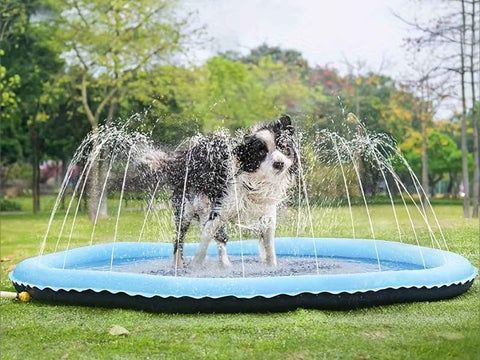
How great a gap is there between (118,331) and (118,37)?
41.0 ft

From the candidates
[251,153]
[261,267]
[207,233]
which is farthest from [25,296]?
[251,153]

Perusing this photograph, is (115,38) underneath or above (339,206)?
above

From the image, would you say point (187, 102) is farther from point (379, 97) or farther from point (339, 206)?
point (379, 97)

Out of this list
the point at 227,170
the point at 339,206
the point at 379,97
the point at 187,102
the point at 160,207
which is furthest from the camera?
the point at 379,97

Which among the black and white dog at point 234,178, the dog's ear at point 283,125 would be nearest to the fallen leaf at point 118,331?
the black and white dog at point 234,178

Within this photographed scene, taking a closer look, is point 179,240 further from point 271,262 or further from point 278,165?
point 278,165

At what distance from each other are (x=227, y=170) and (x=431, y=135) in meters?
14.3

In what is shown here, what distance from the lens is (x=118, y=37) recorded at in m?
15.8

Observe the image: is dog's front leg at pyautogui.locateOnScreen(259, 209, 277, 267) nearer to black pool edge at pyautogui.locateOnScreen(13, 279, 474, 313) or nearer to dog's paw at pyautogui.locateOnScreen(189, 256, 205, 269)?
dog's paw at pyautogui.locateOnScreen(189, 256, 205, 269)

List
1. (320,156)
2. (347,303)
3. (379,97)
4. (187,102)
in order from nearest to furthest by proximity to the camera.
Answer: (347,303) < (320,156) < (187,102) < (379,97)

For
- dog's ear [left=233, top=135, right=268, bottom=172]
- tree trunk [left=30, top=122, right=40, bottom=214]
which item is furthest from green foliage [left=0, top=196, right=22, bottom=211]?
dog's ear [left=233, top=135, right=268, bottom=172]

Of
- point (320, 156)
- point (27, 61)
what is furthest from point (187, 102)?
point (320, 156)

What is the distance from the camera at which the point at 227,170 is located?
18.6 ft

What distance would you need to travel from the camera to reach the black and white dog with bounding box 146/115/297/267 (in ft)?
18.2
